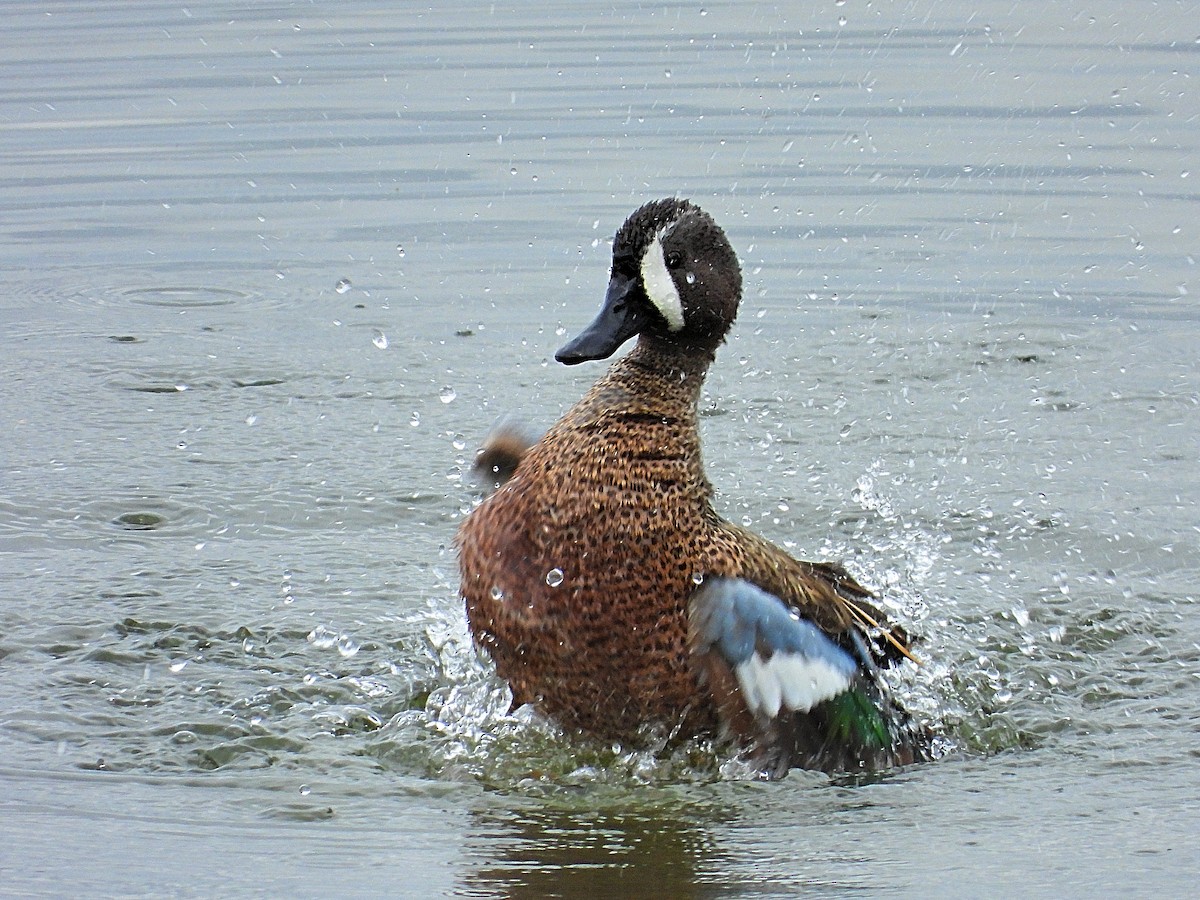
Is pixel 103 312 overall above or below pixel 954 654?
above

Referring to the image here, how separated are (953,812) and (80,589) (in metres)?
2.76

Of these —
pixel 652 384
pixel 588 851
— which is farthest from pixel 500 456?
A: pixel 588 851

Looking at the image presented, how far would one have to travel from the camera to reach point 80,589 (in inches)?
220

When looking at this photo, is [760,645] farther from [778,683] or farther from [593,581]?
[593,581]

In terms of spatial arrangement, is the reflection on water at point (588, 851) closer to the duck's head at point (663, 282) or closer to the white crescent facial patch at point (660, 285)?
the duck's head at point (663, 282)

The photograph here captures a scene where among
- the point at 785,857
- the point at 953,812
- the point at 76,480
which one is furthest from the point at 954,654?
the point at 76,480

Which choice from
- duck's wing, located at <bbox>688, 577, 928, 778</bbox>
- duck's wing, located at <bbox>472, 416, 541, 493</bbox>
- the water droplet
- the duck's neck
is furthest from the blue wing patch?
the water droplet

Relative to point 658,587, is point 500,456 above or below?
above

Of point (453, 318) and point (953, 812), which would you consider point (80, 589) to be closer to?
point (953, 812)

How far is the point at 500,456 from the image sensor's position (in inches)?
196

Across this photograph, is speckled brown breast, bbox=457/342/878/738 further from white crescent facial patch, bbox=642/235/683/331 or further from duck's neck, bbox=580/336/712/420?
white crescent facial patch, bbox=642/235/683/331

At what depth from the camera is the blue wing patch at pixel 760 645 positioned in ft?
14.2

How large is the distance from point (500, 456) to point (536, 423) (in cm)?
222

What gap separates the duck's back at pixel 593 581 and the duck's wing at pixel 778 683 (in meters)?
0.05
